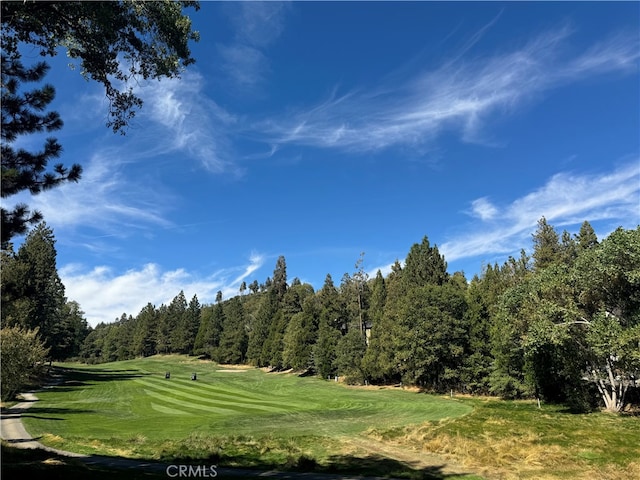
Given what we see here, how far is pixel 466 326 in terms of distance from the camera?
53750mm

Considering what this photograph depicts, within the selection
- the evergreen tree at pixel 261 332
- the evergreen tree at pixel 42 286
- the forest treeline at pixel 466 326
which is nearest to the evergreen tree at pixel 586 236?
the forest treeline at pixel 466 326

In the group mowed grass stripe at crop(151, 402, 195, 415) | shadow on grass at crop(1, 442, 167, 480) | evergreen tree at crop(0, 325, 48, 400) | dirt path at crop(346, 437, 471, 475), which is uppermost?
evergreen tree at crop(0, 325, 48, 400)

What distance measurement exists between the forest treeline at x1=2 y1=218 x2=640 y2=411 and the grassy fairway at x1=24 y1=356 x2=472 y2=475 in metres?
8.02

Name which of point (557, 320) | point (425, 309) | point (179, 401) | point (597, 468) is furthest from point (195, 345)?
point (597, 468)

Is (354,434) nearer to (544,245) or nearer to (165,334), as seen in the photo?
(544,245)

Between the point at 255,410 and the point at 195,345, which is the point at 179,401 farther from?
the point at 195,345

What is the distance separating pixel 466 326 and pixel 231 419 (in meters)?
33.0

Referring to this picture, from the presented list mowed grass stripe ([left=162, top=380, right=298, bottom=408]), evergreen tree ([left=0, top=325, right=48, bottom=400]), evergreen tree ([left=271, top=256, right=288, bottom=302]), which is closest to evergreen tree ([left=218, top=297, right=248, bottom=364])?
evergreen tree ([left=271, top=256, right=288, bottom=302])

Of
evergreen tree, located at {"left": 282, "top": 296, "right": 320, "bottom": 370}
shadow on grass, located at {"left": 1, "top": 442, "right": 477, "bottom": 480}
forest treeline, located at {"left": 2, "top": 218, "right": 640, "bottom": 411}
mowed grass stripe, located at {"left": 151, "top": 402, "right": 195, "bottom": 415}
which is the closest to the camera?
shadow on grass, located at {"left": 1, "top": 442, "right": 477, "bottom": 480}

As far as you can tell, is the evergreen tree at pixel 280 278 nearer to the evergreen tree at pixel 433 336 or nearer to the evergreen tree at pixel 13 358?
the evergreen tree at pixel 433 336

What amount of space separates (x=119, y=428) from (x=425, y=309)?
122ft

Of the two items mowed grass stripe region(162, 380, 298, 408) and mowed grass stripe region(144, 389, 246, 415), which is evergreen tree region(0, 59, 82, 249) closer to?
mowed grass stripe region(144, 389, 246, 415)

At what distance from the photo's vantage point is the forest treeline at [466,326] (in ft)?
97.9

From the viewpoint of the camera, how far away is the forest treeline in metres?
29.8
